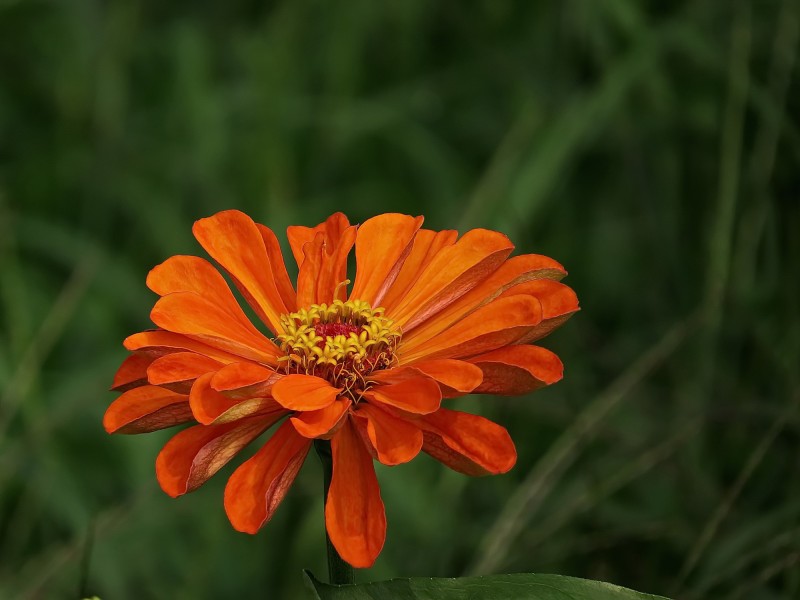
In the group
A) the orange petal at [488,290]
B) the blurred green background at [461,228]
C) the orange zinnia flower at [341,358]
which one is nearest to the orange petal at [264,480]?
the orange zinnia flower at [341,358]

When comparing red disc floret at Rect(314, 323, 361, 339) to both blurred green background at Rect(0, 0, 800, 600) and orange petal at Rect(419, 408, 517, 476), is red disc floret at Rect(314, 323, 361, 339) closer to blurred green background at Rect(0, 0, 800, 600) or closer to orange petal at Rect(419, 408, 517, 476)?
orange petal at Rect(419, 408, 517, 476)

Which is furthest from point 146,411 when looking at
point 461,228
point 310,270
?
point 461,228

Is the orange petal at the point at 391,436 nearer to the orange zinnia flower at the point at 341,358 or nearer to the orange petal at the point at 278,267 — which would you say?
the orange zinnia flower at the point at 341,358

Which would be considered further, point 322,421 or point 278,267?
point 278,267

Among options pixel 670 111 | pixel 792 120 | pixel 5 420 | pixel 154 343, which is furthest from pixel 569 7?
pixel 154 343

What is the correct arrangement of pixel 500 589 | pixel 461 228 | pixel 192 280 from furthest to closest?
pixel 461 228
pixel 192 280
pixel 500 589

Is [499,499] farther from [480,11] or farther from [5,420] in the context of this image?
[480,11]

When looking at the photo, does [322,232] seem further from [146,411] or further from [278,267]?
[146,411]

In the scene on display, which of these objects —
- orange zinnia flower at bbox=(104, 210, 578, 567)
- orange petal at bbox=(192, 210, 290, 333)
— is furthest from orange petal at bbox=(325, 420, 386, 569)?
orange petal at bbox=(192, 210, 290, 333)
